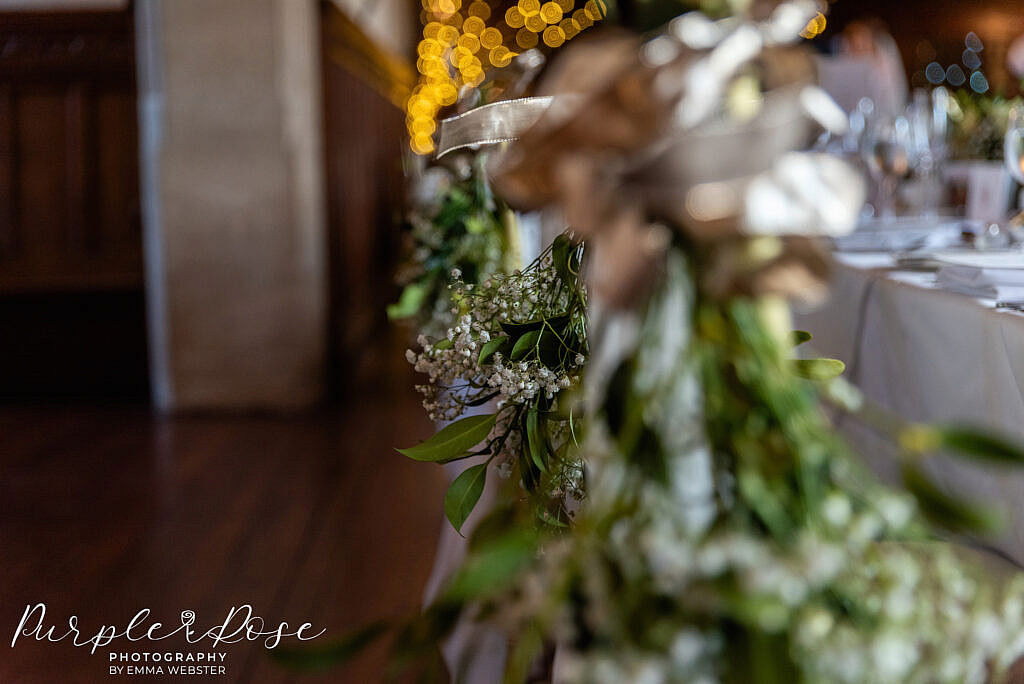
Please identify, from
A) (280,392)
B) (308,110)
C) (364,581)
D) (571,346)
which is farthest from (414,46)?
(571,346)

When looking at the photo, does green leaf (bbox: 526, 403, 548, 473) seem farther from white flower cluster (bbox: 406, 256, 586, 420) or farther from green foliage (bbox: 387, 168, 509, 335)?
green foliage (bbox: 387, 168, 509, 335)

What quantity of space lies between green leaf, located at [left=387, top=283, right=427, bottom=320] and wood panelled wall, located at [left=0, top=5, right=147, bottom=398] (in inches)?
114

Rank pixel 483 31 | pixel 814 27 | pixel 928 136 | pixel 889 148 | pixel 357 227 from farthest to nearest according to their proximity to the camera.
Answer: pixel 483 31, pixel 814 27, pixel 357 227, pixel 928 136, pixel 889 148

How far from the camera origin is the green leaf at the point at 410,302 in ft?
5.26

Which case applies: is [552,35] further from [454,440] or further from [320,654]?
[320,654]

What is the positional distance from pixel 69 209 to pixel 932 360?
3962 millimetres

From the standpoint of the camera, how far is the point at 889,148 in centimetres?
203

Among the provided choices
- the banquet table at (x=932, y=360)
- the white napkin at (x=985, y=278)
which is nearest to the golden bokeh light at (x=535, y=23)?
the banquet table at (x=932, y=360)

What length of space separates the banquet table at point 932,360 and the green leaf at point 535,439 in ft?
1.39

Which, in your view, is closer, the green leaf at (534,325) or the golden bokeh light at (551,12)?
the green leaf at (534,325)

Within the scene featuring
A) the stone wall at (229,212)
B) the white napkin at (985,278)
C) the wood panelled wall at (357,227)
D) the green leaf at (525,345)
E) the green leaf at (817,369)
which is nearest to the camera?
the green leaf at (817,369)

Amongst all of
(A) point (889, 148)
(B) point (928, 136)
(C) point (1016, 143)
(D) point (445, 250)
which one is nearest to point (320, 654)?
(D) point (445, 250)

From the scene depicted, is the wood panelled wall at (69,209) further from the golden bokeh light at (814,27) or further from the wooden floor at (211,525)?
the golden bokeh light at (814,27)

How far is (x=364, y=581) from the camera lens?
212cm
